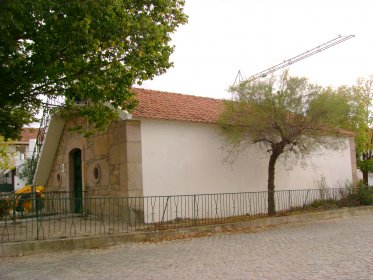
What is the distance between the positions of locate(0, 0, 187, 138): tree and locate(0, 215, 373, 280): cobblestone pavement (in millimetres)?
3630

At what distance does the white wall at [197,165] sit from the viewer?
12.6 m

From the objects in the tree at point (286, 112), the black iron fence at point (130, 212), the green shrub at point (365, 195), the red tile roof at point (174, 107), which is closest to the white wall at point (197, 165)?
the red tile roof at point (174, 107)

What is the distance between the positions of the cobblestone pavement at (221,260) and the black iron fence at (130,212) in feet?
4.50

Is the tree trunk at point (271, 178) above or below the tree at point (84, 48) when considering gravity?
below

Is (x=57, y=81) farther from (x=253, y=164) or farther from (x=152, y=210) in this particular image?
(x=253, y=164)

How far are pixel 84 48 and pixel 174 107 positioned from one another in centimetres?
564

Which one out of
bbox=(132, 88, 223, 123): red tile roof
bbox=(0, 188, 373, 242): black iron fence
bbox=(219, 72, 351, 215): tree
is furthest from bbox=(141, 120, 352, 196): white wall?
bbox=(219, 72, 351, 215): tree

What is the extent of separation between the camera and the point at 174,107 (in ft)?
46.1

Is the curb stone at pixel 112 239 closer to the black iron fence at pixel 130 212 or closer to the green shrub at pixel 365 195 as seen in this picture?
the black iron fence at pixel 130 212

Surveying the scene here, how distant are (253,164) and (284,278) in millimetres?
Answer: 9221

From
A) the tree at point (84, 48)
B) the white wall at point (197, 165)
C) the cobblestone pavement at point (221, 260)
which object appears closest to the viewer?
the cobblestone pavement at point (221, 260)

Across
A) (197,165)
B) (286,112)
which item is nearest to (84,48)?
(197,165)

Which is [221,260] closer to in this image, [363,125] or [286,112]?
[286,112]

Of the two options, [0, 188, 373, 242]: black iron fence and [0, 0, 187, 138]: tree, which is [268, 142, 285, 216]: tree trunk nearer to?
[0, 188, 373, 242]: black iron fence
